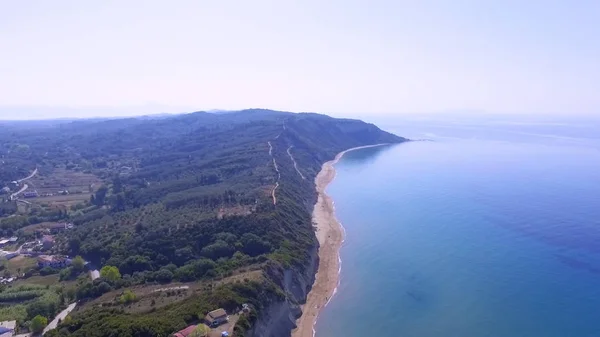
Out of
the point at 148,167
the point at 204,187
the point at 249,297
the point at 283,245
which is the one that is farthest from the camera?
the point at 148,167

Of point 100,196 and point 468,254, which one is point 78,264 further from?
point 468,254

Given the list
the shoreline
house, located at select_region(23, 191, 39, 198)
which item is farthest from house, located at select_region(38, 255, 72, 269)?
house, located at select_region(23, 191, 39, 198)

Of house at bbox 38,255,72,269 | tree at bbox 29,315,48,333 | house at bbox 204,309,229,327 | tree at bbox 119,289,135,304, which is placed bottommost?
house at bbox 38,255,72,269

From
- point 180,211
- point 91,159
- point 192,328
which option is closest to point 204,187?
point 180,211

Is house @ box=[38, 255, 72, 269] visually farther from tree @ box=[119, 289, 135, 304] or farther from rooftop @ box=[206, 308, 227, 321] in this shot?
rooftop @ box=[206, 308, 227, 321]

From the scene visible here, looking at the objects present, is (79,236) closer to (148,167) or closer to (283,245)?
(283,245)

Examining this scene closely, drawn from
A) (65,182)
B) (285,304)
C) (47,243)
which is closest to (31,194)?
(65,182)
